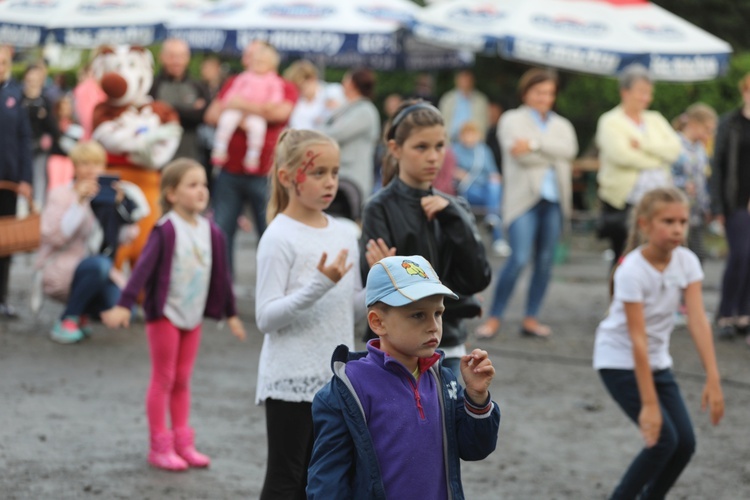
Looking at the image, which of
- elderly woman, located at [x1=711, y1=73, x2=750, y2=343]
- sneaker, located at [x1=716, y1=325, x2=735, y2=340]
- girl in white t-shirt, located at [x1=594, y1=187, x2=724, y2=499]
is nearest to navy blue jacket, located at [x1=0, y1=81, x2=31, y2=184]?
elderly woman, located at [x1=711, y1=73, x2=750, y2=343]

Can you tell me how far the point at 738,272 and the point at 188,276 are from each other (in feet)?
19.1

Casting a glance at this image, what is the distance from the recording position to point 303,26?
1429cm

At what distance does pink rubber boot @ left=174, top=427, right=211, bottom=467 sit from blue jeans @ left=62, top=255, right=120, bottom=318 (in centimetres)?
324

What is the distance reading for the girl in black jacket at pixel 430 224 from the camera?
5375 millimetres

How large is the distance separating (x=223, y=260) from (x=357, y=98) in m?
4.48

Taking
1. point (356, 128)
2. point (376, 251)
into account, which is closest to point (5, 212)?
point (356, 128)

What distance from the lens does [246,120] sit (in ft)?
37.1

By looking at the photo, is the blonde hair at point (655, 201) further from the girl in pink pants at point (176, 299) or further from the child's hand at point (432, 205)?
the girl in pink pants at point (176, 299)

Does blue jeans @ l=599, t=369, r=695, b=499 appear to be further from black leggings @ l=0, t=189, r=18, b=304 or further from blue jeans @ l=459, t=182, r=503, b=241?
blue jeans @ l=459, t=182, r=503, b=241

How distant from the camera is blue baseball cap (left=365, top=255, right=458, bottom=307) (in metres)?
3.69

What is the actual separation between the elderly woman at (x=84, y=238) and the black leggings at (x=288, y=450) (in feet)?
16.4

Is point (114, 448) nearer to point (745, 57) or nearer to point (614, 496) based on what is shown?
point (614, 496)

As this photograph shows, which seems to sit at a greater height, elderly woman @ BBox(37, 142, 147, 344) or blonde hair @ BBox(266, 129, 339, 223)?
blonde hair @ BBox(266, 129, 339, 223)

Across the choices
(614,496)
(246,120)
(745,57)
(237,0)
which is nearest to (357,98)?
(246,120)
